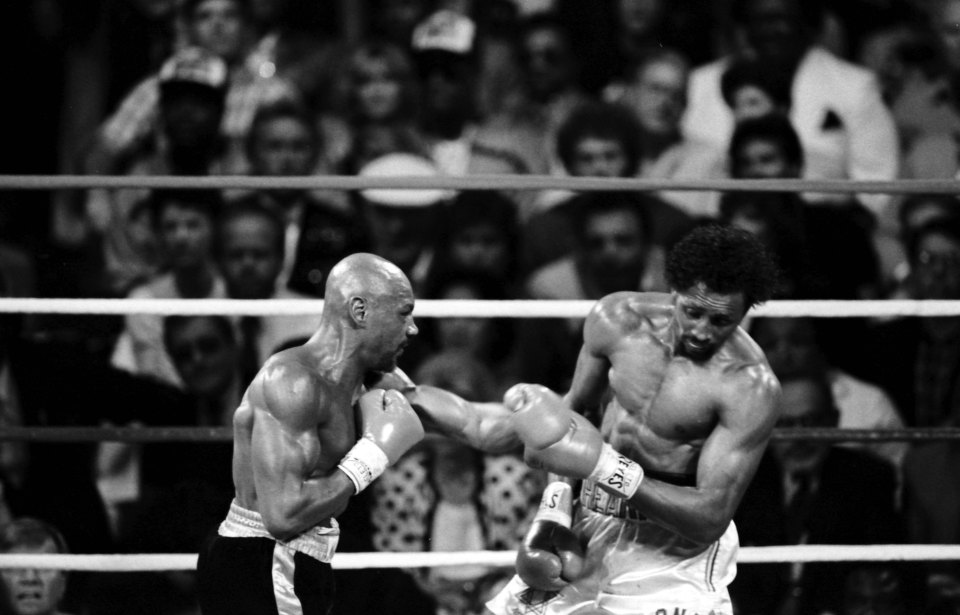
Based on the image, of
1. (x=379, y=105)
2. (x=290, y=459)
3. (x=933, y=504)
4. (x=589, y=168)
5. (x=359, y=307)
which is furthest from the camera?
(x=379, y=105)

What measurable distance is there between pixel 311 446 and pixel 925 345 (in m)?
1.64

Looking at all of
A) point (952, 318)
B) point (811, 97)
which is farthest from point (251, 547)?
point (811, 97)

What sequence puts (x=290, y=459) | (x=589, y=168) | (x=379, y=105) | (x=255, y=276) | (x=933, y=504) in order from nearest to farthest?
(x=290, y=459)
(x=933, y=504)
(x=255, y=276)
(x=589, y=168)
(x=379, y=105)

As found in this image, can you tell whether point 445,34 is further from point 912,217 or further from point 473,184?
point 912,217

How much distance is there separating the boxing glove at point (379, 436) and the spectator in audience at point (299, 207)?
885mm

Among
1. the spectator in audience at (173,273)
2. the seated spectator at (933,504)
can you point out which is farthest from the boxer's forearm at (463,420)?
the seated spectator at (933,504)

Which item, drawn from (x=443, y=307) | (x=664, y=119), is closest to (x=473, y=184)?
(x=443, y=307)

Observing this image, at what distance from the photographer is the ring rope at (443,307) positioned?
96.9 inches

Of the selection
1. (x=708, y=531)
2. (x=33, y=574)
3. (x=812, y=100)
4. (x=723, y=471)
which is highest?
(x=812, y=100)

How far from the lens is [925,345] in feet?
9.57

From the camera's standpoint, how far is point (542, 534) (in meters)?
2.21

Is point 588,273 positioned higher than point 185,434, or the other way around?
point 588,273

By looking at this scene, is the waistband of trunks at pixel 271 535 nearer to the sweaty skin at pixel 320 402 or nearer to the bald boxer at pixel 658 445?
the sweaty skin at pixel 320 402

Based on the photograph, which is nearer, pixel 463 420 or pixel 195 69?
pixel 463 420
